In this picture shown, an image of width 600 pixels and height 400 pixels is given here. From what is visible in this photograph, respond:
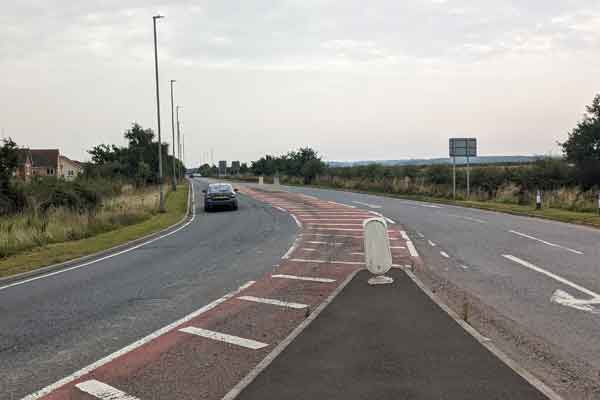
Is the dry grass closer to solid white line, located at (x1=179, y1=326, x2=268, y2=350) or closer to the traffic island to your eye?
solid white line, located at (x1=179, y1=326, x2=268, y2=350)

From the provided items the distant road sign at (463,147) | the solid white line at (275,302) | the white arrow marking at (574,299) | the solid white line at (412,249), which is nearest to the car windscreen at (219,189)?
the distant road sign at (463,147)

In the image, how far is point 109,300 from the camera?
866cm

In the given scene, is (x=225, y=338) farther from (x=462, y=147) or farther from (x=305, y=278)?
(x=462, y=147)

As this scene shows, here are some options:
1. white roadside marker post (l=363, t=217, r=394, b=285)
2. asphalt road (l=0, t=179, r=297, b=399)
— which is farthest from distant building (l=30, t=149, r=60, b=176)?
white roadside marker post (l=363, t=217, r=394, b=285)

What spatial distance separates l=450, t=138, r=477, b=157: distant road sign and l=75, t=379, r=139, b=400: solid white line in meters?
30.3

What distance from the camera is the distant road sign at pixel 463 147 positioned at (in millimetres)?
32719

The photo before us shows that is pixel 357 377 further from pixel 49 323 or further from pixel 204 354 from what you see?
pixel 49 323

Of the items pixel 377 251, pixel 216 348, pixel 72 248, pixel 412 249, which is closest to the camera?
pixel 216 348

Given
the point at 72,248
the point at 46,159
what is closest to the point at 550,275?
the point at 72,248

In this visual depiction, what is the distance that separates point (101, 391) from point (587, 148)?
3638 centimetres

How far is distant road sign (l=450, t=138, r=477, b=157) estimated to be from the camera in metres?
32.7

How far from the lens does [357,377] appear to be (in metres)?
4.76

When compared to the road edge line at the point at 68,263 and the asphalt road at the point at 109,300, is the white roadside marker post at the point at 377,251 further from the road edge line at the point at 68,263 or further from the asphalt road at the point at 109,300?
the road edge line at the point at 68,263

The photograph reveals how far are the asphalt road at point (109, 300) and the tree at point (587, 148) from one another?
2564 cm
